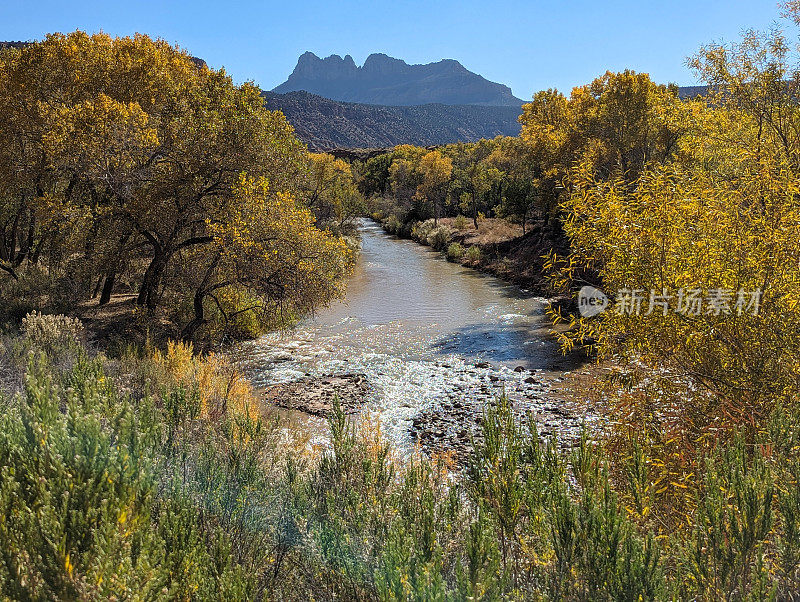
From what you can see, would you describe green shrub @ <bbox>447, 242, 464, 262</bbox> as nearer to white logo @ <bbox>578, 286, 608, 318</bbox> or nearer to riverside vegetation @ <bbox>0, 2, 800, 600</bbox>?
riverside vegetation @ <bbox>0, 2, 800, 600</bbox>

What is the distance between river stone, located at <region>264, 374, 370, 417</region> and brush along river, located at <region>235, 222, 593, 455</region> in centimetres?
3

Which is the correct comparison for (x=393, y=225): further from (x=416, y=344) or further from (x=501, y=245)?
(x=416, y=344)

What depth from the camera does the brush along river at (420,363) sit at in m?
11.9

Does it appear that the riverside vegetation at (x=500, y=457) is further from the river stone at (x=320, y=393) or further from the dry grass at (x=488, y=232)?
the dry grass at (x=488, y=232)

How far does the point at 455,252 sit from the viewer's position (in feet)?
114

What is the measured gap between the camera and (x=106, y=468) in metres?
3.50

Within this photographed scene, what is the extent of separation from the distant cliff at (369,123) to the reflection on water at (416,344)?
3610 inches

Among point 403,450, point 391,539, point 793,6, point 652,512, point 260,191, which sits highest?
point 793,6

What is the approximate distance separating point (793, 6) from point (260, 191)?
12133 millimetres

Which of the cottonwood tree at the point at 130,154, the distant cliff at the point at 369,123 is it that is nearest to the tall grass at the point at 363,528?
the cottonwood tree at the point at 130,154

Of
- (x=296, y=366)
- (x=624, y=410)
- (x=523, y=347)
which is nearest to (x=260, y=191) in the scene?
(x=296, y=366)

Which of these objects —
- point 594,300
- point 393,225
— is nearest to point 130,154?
point 594,300

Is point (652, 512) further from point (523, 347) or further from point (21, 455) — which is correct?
point (523, 347)

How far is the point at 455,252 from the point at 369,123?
13098 cm
